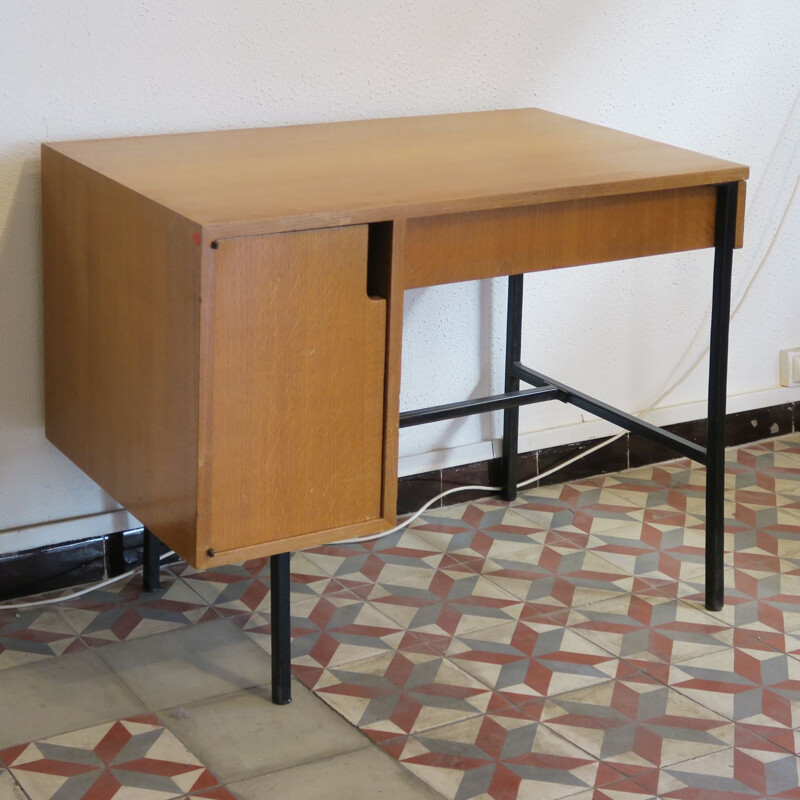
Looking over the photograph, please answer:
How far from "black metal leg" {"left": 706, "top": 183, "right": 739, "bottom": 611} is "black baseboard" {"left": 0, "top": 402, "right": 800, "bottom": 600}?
2.01 feet

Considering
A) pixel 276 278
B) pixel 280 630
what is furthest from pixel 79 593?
pixel 276 278

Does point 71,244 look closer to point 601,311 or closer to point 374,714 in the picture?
point 374,714

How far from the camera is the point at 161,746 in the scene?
1877 millimetres

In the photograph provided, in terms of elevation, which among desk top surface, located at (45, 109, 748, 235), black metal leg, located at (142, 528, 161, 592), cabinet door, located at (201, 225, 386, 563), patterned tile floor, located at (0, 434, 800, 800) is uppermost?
desk top surface, located at (45, 109, 748, 235)

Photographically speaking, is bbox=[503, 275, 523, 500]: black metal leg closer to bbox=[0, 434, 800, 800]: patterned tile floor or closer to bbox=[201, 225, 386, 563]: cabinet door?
bbox=[0, 434, 800, 800]: patterned tile floor

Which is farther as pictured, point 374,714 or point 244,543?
point 374,714

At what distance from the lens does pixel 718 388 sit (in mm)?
2240

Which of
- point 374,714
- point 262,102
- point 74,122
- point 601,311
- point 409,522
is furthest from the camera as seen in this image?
point 601,311

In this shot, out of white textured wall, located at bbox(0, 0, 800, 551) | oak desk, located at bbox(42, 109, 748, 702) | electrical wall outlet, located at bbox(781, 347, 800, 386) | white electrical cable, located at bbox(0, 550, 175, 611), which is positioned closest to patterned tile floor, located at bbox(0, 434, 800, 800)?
white electrical cable, located at bbox(0, 550, 175, 611)

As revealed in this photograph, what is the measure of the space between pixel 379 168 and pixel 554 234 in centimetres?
29

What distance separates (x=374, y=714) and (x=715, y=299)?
0.92 meters

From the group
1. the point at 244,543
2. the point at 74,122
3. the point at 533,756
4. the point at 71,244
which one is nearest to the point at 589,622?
the point at 533,756

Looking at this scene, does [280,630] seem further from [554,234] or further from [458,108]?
[458,108]

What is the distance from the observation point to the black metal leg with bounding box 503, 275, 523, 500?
8.75 feet
